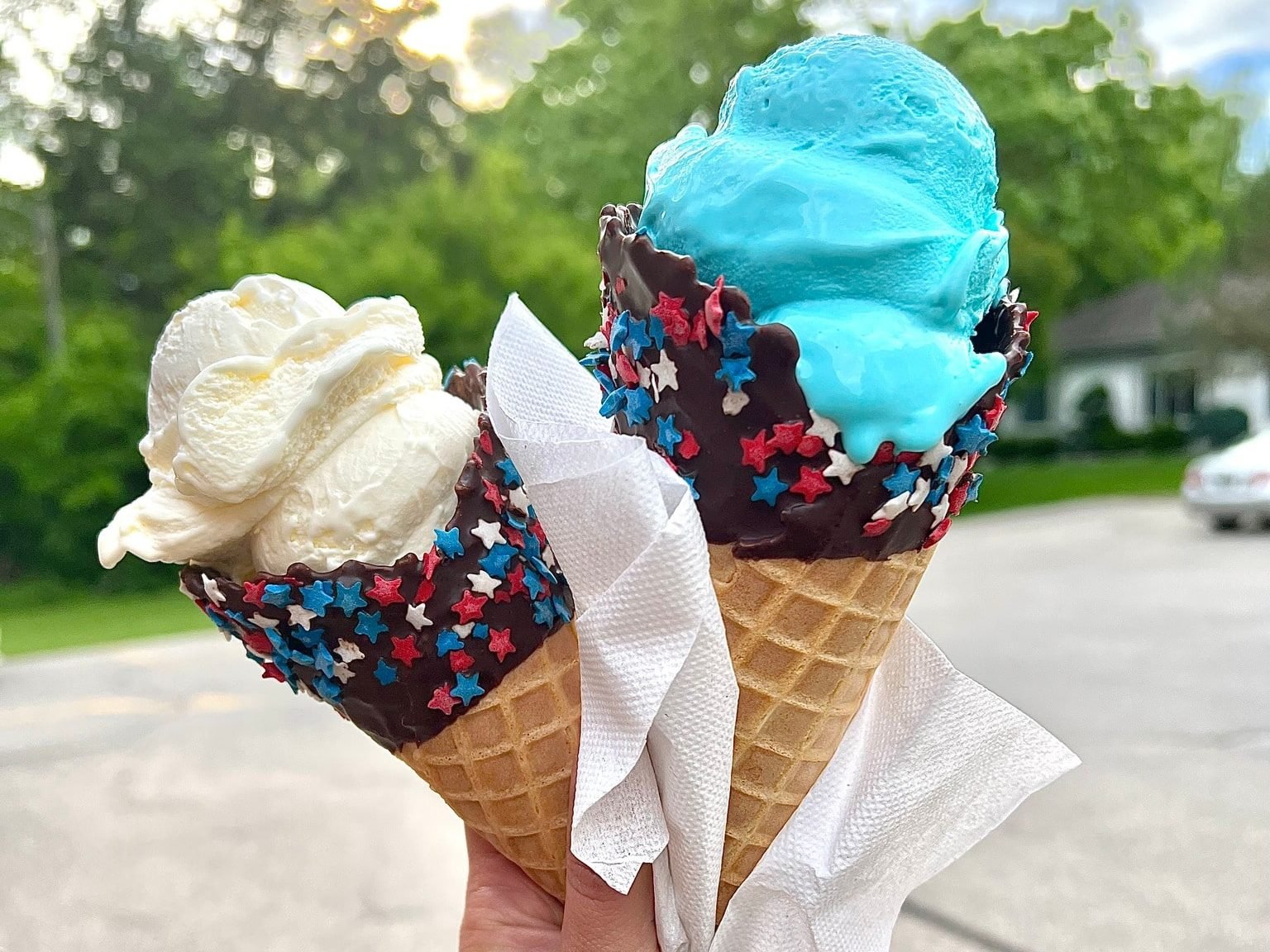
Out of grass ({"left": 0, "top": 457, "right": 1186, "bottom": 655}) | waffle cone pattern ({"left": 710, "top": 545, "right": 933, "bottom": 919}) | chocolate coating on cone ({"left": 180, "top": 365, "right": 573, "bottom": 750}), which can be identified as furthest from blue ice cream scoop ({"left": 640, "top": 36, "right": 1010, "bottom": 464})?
grass ({"left": 0, "top": 457, "right": 1186, "bottom": 655})

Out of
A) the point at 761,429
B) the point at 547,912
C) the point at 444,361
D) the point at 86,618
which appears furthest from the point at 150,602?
the point at 761,429

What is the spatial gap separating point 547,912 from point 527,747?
366 mm

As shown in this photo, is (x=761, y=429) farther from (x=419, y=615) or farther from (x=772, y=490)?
(x=419, y=615)

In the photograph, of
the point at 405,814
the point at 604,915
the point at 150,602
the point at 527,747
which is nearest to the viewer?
the point at 604,915

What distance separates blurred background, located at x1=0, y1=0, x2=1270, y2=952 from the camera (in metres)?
3.67

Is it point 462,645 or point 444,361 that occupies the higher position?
point 462,645

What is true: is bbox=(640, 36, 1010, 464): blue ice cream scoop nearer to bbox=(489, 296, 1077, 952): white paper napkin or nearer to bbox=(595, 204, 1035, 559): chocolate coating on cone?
bbox=(595, 204, 1035, 559): chocolate coating on cone

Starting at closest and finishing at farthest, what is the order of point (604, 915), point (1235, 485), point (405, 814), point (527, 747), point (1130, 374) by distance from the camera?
point (604, 915) → point (527, 747) → point (405, 814) → point (1235, 485) → point (1130, 374)

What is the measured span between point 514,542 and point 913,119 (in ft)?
2.23

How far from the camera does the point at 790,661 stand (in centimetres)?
123

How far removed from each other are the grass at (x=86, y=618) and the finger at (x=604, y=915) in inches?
331

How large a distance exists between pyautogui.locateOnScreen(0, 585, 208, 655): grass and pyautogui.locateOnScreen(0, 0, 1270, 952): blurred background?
0.30 feet

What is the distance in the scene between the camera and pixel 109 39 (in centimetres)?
1379

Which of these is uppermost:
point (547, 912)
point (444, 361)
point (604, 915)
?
point (604, 915)
